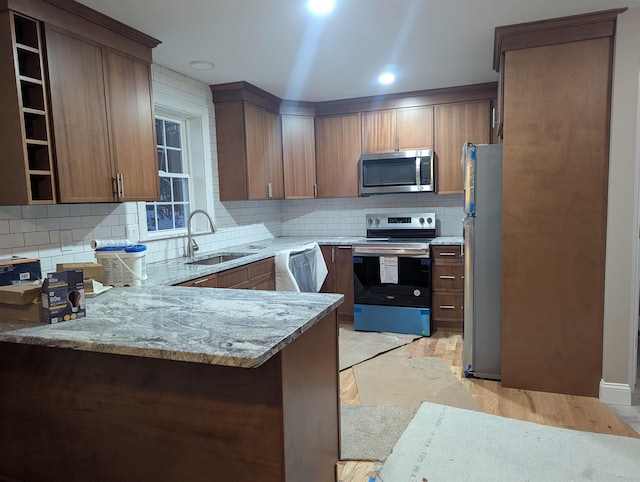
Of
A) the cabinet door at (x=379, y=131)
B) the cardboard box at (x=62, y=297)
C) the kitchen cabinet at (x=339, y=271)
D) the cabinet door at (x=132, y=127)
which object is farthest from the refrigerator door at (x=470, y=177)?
the cardboard box at (x=62, y=297)

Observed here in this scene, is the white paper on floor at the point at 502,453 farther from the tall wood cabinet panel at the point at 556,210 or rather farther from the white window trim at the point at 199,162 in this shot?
the white window trim at the point at 199,162

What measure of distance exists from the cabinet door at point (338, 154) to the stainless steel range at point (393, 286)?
741 millimetres

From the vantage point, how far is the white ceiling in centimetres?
243

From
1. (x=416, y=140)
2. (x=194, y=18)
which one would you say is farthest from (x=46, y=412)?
(x=416, y=140)

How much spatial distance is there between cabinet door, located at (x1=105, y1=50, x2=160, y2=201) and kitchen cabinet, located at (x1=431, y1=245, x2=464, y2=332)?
8.47ft

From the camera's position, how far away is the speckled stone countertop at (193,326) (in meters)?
1.29

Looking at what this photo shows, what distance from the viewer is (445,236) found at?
4664 mm

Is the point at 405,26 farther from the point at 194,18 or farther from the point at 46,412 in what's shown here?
the point at 46,412

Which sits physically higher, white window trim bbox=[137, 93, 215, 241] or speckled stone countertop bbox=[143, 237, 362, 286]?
white window trim bbox=[137, 93, 215, 241]

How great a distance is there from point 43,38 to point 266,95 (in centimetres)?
229

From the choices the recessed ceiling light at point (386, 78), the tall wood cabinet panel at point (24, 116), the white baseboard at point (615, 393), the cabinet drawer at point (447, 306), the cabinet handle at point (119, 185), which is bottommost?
the white baseboard at point (615, 393)

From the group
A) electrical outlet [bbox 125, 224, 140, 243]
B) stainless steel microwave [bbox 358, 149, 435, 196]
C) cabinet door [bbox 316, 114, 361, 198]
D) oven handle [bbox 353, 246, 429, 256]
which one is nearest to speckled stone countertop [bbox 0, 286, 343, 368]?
electrical outlet [bbox 125, 224, 140, 243]

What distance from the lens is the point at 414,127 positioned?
14.5 ft

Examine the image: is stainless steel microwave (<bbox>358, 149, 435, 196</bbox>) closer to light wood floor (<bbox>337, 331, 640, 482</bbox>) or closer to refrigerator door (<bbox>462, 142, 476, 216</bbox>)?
refrigerator door (<bbox>462, 142, 476, 216</bbox>)
